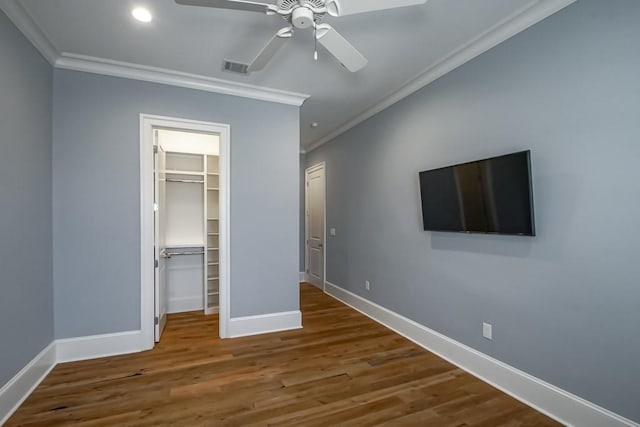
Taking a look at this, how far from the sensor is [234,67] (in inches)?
112

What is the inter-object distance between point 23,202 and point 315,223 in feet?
13.6

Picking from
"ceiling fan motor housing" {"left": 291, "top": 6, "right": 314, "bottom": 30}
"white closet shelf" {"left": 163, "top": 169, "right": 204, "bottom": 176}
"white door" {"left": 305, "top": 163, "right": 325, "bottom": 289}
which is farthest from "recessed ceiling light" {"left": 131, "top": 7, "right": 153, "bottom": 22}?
"white door" {"left": 305, "top": 163, "right": 325, "bottom": 289}

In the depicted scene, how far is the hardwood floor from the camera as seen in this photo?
196 cm

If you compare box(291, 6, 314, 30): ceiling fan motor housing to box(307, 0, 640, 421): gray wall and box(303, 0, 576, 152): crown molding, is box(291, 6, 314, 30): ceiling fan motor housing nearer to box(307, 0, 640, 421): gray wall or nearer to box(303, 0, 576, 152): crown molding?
box(303, 0, 576, 152): crown molding

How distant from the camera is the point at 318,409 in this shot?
2055mm

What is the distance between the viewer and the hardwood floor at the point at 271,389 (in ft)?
6.43

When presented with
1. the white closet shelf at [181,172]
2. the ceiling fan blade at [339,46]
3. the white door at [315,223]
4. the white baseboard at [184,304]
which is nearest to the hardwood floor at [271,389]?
the white baseboard at [184,304]

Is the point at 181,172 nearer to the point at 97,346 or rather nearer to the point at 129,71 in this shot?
the point at 129,71

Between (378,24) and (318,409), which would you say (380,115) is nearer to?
(378,24)

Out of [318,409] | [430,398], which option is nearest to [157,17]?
[318,409]

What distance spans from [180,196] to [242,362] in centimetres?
259

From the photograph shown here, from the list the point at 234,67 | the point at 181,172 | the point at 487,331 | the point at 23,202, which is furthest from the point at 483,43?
the point at 23,202

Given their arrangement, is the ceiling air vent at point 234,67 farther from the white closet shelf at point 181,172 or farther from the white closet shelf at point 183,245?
the white closet shelf at point 183,245

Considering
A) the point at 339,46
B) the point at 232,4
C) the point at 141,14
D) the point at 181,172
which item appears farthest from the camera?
the point at 181,172
